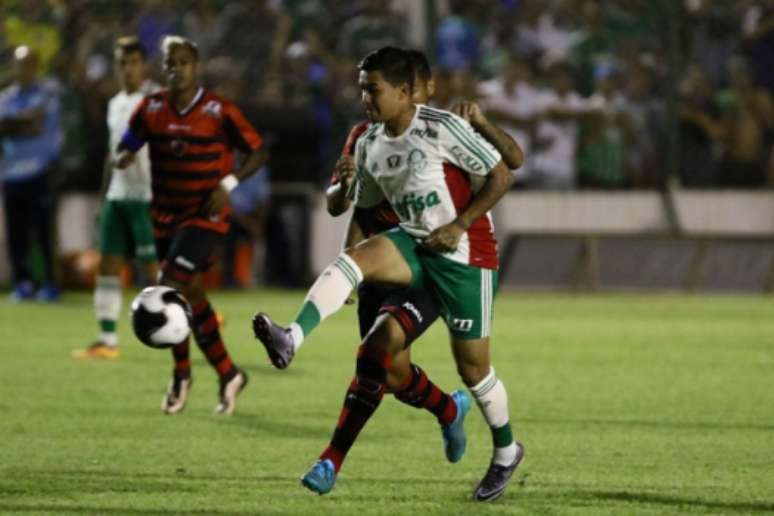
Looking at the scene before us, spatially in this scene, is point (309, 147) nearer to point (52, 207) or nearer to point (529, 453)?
point (52, 207)

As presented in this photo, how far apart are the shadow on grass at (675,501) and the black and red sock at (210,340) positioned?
3673 millimetres

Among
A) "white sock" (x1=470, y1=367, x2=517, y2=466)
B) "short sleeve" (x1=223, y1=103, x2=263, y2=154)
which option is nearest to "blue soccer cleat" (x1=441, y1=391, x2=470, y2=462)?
"white sock" (x1=470, y1=367, x2=517, y2=466)

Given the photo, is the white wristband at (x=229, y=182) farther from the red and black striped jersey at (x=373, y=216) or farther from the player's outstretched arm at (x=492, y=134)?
the player's outstretched arm at (x=492, y=134)

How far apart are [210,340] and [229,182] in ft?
3.10

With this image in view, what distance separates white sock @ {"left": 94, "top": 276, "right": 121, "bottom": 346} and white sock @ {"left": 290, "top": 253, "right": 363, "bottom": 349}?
6.82 m

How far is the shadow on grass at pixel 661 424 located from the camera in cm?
1008

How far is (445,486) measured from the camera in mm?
7902

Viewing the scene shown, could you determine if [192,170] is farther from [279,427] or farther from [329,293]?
[329,293]

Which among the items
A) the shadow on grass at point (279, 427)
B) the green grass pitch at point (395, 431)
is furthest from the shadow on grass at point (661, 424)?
the shadow on grass at point (279, 427)

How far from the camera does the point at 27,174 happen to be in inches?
789

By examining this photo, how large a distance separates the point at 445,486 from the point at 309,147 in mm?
14475

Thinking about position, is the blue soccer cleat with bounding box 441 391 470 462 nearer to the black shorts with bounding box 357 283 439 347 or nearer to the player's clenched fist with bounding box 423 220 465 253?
the black shorts with bounding box 357 283 439 347

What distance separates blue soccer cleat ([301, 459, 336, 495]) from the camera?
714 centimetres

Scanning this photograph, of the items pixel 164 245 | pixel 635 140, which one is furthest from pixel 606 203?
pixel 164 245
